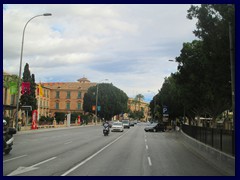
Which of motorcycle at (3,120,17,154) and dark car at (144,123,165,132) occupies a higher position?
motorcycle at (3,120,17,154)

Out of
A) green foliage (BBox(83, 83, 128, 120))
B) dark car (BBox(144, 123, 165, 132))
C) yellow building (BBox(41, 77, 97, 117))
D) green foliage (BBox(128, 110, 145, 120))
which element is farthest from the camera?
green foliage (BBox(128, 110, 145, 120))

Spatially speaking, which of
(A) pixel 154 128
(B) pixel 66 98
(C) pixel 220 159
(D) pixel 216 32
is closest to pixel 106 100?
(B) pixel 66 98

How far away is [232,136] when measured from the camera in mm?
13898

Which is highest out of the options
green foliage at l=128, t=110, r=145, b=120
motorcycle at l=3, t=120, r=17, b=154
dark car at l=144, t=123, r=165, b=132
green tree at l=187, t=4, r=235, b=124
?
green tree at l=187, t=4, r=235, b=124

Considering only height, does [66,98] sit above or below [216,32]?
above

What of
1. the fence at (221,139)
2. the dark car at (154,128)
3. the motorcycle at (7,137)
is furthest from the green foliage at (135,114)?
the motorcycle at (7,137)

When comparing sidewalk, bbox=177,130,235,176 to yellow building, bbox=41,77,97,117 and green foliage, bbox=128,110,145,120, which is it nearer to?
yellow building, bbox=41,77,97,117

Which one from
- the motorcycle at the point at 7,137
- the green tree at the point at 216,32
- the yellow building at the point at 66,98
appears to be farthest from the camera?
the yellow building at the point at 66,98

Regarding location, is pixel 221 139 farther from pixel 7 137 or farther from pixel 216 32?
pixel 7 137

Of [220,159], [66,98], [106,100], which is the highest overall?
[66,98]

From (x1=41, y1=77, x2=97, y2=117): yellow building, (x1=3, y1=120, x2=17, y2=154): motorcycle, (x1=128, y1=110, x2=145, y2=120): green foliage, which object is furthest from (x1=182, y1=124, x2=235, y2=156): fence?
(x1=128, y1=110, x2=145, y2=120): green foliage

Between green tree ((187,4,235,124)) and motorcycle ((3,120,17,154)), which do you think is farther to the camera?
motorcycle ((3,120,17,154))

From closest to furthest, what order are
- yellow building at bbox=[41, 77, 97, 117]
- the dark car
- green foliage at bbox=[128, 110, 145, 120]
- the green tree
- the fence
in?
the fence
the green tree
the dark car
yellow building at bbox=[41, 77, 97, 117]
green foliage at bbox=[128, 110, 145, 120]

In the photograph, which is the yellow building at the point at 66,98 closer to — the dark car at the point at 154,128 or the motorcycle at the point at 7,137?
the dark car at the point at 154,128
